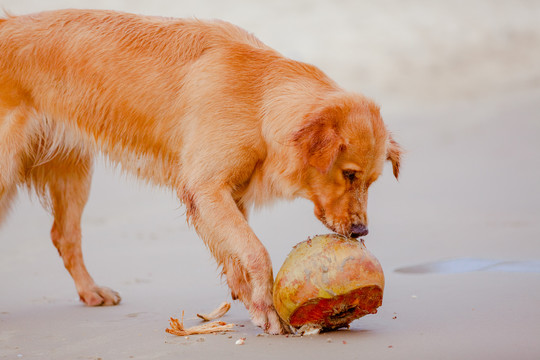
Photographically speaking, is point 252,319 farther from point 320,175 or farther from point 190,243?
point 190,243

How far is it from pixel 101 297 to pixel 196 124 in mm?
1805

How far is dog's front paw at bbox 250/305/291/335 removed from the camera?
480 cm

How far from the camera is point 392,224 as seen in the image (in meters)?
8.88

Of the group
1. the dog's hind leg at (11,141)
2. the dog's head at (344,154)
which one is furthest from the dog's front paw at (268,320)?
the dog's hind leg at (11,141)

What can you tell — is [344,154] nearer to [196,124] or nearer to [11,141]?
[196,124]

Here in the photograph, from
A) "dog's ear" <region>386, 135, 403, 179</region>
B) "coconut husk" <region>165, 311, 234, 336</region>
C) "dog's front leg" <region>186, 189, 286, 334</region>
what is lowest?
"coconut husk" <region>165, 311, 234, 336</region>

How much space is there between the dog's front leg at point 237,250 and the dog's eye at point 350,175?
2.38 ft

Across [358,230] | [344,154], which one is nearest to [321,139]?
[344,154]

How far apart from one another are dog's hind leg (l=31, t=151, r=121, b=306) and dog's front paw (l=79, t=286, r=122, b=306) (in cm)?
10

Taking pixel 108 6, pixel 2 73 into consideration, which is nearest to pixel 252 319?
pixel 2 73

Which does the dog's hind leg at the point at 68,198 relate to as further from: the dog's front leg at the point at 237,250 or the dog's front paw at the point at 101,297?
the dog's front leg at the point at 237,250

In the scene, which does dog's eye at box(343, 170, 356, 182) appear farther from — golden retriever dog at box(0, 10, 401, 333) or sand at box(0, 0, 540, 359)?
sand at box(0, 0, 540, 359)

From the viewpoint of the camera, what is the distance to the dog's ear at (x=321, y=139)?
4938 millimetres

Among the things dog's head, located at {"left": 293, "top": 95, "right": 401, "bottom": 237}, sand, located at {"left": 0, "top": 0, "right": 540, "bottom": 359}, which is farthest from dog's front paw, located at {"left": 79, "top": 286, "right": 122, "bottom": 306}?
dog's head, located at {"left": 293, "top": 95, "right": 401, "bottom": 237}
